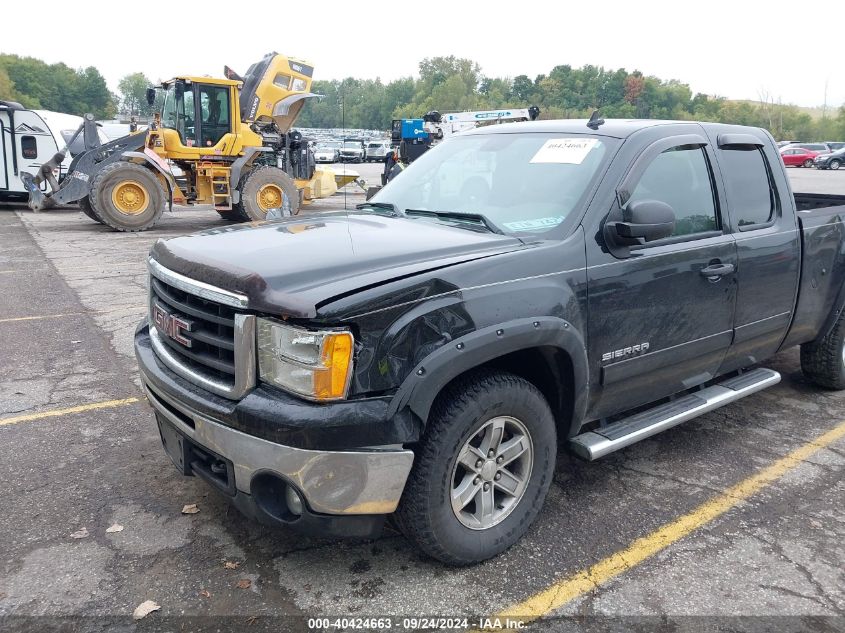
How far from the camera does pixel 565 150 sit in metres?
3.54

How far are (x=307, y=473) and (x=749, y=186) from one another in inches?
129

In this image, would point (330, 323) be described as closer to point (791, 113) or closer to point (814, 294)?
point (814, 294)

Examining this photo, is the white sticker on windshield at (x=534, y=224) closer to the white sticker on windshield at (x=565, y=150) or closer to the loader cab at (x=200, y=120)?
the white sticker on windshield at (x=565, y=150)

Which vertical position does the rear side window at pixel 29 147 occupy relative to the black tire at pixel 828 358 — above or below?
above

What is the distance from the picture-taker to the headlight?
236cm

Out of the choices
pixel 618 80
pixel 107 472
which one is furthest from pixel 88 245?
pixel 618 80

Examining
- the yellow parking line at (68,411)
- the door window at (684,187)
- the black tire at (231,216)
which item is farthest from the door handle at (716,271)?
the black tire at (231,216)

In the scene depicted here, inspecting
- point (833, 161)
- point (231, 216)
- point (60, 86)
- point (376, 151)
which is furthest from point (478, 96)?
point (231, 216)

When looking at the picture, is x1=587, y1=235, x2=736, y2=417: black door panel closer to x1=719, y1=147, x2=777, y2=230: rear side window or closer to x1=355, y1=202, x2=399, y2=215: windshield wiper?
x1=719, y1=147, x2=777, y2=230: rear side window

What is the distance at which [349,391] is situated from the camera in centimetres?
240

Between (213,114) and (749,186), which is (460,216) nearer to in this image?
(749,186)

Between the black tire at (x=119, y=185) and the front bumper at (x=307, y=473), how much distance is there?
41.2 feet

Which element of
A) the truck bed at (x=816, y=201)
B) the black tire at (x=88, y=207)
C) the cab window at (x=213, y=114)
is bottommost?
the black tire at (x=88, y=207)

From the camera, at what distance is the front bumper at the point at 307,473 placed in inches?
94.6
